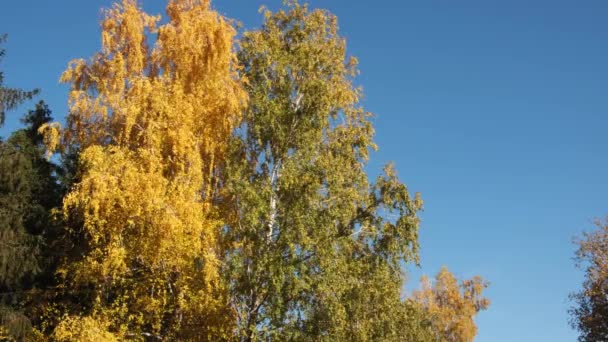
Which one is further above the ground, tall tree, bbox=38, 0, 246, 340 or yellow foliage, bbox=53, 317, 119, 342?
tall tree, bbox=38, 0, 246, 340

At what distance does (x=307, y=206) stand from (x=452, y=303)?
41395 millimetres

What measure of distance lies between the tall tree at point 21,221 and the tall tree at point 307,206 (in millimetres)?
7232

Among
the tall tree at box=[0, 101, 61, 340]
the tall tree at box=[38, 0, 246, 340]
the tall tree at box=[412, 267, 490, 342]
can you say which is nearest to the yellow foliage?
the tall tree at box=[38, 0, 246, 340]

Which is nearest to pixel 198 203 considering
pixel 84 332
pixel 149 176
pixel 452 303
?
pixel 149 176

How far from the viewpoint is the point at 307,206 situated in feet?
74.0

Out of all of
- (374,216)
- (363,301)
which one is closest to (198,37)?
(374,216)

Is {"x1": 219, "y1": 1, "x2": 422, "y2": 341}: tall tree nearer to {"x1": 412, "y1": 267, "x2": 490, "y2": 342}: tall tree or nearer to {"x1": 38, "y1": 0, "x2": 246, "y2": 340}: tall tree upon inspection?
{"x1": 38, "y1": 0, "x2": 246, "y2": 340}: tall tree

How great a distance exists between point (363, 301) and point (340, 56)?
1143cm

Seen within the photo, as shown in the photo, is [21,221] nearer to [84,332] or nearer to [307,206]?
[84,332]

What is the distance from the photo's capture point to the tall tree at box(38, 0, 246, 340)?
66.0 ft

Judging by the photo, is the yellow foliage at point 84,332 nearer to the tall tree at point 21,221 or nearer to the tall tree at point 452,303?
the tall tree at point 21,221

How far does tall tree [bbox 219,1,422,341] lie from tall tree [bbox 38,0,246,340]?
3.75 feet

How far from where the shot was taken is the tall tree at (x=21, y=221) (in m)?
22.2

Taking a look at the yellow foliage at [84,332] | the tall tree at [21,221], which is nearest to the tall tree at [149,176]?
the yellow foliage at [84,332]
